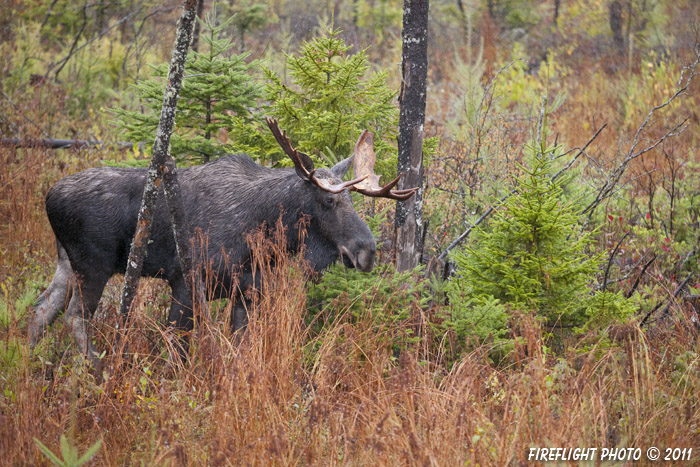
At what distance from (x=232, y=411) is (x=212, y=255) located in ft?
6.72

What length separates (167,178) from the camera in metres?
4.63

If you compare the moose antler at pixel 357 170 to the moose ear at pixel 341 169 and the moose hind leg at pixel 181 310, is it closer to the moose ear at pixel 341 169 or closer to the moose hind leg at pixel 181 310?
the moose ear at pixel 341 169

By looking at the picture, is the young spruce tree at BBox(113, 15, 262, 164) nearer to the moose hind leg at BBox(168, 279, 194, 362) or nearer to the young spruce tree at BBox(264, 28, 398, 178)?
the young spruce tree at BBox(264, 28, 398, 178)

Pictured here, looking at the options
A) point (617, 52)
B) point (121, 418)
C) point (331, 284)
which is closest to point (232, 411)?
point (121, 418)

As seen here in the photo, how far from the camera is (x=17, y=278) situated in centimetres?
625

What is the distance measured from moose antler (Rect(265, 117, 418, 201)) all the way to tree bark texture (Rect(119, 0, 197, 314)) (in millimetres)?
704

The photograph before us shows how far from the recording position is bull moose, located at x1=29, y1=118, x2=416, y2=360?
16.6 ft

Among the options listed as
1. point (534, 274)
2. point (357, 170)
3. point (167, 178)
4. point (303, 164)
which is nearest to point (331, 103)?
point (357, 170)

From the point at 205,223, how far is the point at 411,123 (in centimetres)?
191

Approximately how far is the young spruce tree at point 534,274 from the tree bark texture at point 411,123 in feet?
2.74

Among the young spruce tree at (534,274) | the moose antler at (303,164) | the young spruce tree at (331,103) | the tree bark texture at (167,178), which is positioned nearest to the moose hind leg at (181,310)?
the tree bark texture at (167,178)

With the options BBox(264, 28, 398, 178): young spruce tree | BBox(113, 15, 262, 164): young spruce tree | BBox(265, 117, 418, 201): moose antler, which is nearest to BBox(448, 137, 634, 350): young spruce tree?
BBox(265, 117, 418, 201): moose antler

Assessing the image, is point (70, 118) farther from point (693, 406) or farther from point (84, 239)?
point (693, 406)

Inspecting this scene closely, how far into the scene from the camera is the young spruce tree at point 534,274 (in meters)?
4.63
